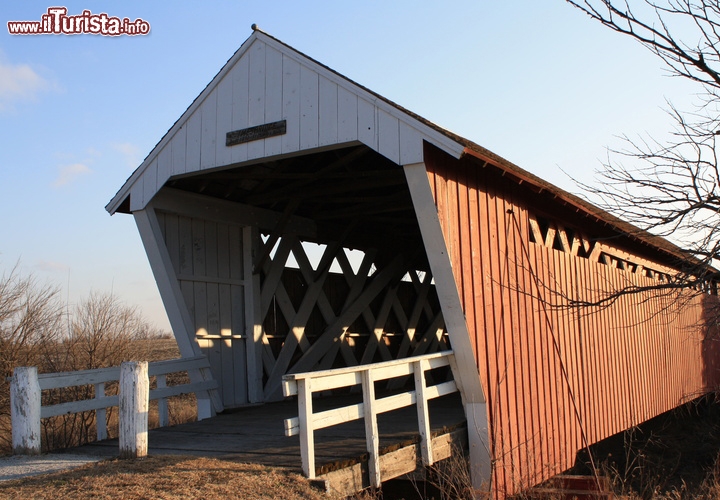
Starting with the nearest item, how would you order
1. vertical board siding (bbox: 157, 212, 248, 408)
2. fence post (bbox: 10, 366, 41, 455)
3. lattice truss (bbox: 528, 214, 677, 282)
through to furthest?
fence post (bbox: 10, 366, 41, 455) < vertical board siding (bbox: 157, 212, 248, 408) < lattice truss (bbox: 528, 214, 677, 282)

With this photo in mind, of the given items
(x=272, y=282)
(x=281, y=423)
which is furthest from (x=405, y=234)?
(x=281, y=423)

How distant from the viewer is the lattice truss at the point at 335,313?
36.3ft

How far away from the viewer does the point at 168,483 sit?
512 centimetres

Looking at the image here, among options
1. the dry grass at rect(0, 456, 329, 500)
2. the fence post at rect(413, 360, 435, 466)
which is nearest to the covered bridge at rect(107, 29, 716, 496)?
the fence post at rect(413, 360, 435, 466)

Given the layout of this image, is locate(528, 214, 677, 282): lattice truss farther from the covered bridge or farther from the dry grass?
the dry grass

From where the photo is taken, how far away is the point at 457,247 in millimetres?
7562

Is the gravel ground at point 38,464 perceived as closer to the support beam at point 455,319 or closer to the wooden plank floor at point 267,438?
the wooden plank floor at point 267,438

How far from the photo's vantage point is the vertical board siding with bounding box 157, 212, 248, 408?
31.5ft

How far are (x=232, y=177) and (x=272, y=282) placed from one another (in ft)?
6.91

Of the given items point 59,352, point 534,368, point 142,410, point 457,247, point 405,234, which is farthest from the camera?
point 59,352

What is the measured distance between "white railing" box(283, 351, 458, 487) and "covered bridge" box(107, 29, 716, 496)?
2.42 ft

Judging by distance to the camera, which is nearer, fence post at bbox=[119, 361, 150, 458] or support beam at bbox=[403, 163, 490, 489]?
fence post at bbox=[119, 361, 150, 458]

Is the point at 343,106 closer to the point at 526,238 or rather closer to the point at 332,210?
the point at 526,238

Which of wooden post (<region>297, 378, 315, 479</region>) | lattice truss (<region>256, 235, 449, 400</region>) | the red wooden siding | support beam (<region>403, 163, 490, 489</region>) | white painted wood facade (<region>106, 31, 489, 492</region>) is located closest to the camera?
wooden post (<region>297, 378, 315, 479</region>)
